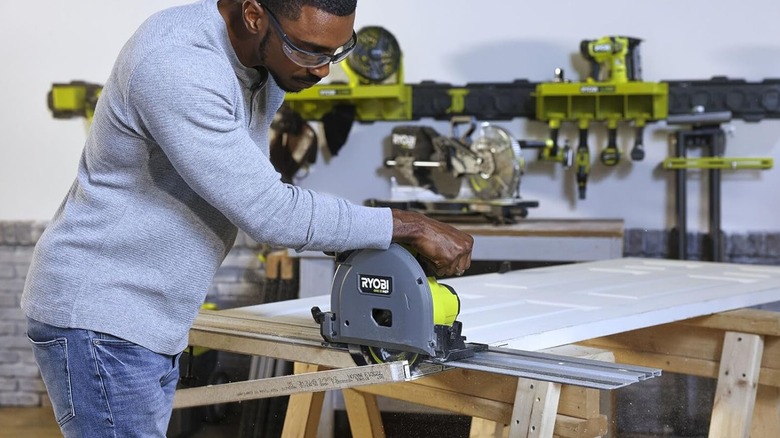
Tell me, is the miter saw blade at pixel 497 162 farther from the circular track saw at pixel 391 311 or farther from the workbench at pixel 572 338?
the circular track saw at pixel 391 311

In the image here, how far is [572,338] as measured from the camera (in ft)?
6.42

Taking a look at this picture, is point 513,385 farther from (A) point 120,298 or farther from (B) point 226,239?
(A) point 120,298

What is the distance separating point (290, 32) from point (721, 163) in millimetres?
2740

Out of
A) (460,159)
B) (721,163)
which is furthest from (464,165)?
(721,163)

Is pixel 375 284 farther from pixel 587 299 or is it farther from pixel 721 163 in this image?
pixel 721 163

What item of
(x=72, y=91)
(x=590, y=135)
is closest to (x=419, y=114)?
(x=590, y=135)

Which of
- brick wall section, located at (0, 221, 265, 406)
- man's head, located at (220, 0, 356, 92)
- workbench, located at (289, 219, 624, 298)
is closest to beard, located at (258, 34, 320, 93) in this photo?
man's head, located at (220, 0, 356, 92)

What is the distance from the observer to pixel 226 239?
5.30 feet

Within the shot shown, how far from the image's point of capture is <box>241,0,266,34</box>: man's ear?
1.52 m

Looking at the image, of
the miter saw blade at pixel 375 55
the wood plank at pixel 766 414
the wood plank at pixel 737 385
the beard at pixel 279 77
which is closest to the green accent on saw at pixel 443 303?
the beard at pixel 279 77

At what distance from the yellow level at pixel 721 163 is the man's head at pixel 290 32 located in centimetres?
259

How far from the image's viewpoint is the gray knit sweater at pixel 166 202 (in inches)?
56.2

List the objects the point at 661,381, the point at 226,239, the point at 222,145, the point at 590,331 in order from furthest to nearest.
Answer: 1. the point at 661,381
2. the point at 590,331
3. the point at 226,239
4. the point at 222,145

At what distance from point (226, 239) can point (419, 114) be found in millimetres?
2655
